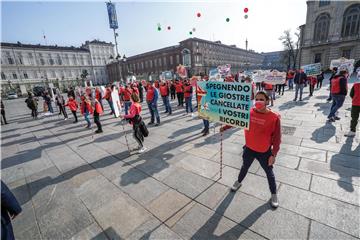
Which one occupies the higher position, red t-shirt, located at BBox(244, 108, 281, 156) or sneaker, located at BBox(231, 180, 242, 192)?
red t-shirt, located at BBox(244, 108, 281, 156)

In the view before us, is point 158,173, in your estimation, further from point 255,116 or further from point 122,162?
point 255,116

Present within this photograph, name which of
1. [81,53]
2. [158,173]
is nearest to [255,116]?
[158,173]

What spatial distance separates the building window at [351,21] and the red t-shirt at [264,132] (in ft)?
164

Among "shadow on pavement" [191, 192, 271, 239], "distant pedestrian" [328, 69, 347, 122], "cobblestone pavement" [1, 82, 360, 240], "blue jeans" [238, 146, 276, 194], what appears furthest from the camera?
"distant pedestrian" [328, 69, 347, 122]

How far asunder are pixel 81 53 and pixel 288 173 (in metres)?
89.0

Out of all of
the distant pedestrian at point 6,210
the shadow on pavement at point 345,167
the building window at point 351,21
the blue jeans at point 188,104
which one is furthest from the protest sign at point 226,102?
the building window at point 351,21

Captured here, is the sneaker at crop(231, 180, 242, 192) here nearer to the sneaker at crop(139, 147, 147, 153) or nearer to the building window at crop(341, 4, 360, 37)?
the sneaker at crop(139, 147, 147, 153)

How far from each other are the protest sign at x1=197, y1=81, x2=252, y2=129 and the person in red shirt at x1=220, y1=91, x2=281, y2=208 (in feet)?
0.70

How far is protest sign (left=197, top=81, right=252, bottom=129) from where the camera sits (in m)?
2.99

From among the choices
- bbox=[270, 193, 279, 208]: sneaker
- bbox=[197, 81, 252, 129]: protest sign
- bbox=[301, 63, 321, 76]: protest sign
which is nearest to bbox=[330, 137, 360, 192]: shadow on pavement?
bbox=[270, 193, 279, 208]: sneaker

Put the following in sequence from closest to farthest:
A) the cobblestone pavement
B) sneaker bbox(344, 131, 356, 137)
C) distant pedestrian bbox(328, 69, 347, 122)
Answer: the cobblestone pavement, sneaker bbox(344, 131, 356, 137), distant pedestrian bbox(328, 69, 347, 122)

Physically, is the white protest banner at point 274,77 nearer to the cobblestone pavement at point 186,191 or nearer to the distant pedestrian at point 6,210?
the cobblestone pavement at point 186,191

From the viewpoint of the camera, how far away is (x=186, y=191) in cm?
336

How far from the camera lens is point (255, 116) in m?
2.72
